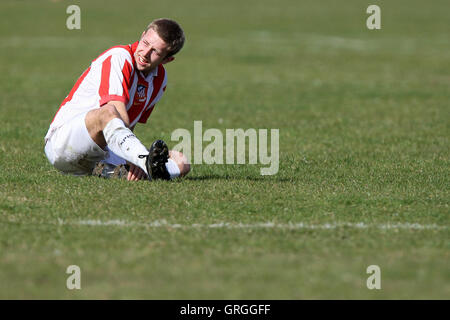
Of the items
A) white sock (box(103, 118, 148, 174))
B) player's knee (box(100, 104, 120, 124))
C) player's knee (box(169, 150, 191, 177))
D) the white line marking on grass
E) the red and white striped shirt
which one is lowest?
Result: the white line marking on grass

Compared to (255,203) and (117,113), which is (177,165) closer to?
(117,113)

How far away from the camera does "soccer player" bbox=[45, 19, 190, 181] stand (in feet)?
27.8

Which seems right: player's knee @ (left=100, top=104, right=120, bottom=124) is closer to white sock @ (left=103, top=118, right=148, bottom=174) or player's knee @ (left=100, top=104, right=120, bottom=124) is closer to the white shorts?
white sock @ (left=103, top=118, right=148, bottom=174)

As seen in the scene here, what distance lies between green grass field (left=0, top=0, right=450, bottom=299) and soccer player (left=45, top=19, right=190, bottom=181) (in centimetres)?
27

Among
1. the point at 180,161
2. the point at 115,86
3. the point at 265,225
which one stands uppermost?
the point at 115,86

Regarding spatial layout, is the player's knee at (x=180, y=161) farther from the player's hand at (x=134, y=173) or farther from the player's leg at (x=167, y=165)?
the player's hand at (x=134, y=173)

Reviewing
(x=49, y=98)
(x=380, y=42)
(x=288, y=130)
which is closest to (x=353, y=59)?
(x=380, y=42)

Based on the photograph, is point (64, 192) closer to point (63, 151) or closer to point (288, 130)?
point (63, 151)

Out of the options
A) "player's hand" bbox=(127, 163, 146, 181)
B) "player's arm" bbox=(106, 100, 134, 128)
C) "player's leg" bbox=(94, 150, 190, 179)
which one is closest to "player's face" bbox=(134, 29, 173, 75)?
"player's arm" bbox=(106, 100, 134, 128)

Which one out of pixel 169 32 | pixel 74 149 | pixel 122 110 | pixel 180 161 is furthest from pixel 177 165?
pixel 169 32

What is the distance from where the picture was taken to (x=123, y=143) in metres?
8.38

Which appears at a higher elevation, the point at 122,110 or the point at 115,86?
the point at 115,86

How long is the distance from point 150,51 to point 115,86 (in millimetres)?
521

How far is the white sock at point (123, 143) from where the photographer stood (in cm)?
838
